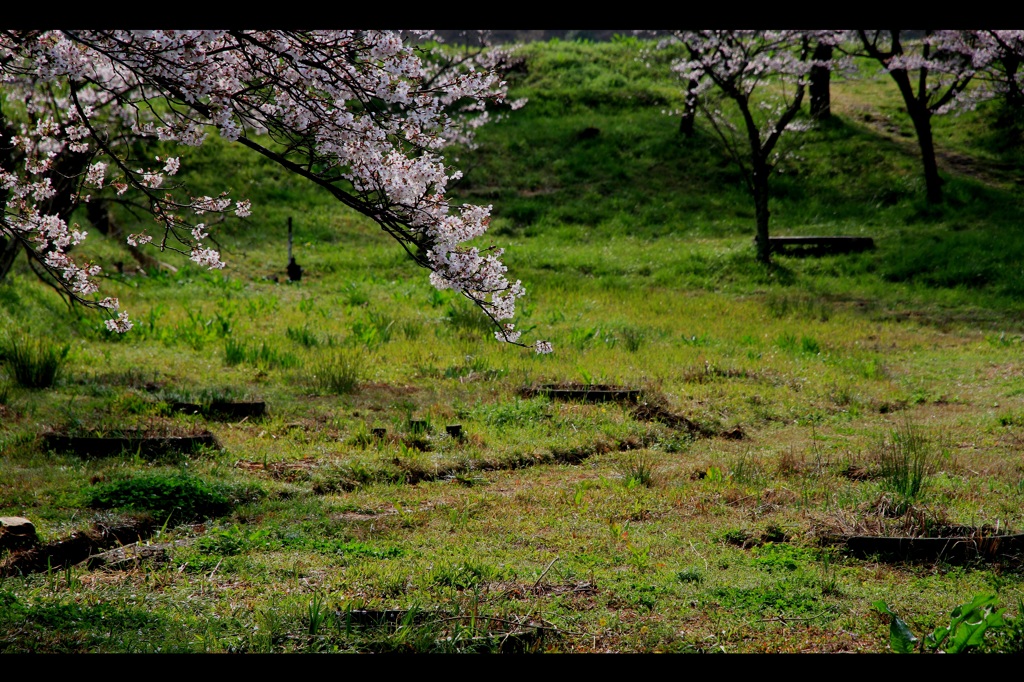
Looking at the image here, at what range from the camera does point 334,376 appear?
9641 millimetres

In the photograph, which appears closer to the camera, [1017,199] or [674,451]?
[674,451]

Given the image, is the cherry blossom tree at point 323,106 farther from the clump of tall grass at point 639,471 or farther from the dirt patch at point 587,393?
the dirt patch at point 587,393

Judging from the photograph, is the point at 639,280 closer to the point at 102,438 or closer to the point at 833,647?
the point at 102,438

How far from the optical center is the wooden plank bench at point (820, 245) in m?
18.6

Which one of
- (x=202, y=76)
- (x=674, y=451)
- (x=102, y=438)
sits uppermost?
(x=202, y=76)

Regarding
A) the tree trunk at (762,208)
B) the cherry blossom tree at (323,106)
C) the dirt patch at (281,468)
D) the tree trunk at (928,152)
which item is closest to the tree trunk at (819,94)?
the tree trunk at (928,152)

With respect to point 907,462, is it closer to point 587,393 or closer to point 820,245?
point 587,393

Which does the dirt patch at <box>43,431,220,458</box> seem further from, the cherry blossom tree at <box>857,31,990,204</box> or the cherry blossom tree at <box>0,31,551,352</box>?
the cherry blossom tree at <box>857,31,990,204</box>

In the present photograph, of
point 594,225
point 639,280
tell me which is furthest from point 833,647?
point 594,225

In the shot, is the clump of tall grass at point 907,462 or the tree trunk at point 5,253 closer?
the clump of tall grass at point 907,462

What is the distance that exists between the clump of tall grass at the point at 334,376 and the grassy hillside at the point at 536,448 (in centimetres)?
5

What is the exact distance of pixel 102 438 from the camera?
7.02 metres

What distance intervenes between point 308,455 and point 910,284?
14.3 meters

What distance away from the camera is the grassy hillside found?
4.46 meters
